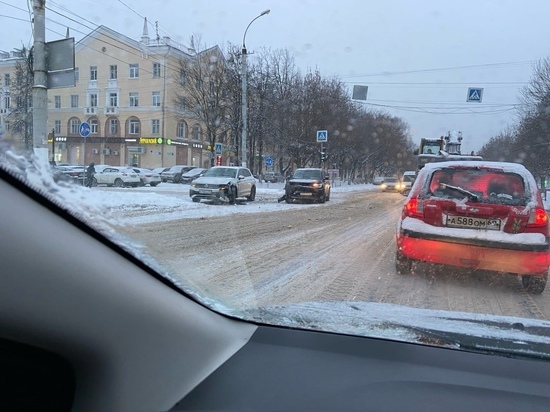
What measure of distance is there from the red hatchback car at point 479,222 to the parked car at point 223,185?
1231 centimetres

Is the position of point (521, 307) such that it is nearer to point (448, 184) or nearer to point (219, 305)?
point (448, 184)

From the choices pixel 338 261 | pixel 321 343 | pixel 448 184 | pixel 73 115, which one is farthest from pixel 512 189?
pixel 73 115

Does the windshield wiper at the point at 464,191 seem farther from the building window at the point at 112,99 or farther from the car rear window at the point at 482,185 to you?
the building window at the point at 112,99

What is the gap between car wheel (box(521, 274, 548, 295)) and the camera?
5.44 meters

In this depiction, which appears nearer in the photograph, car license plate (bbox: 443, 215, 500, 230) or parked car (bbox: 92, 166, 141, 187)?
parked car (bbox: 92, 166, 141, 187)

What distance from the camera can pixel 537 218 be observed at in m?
5.49

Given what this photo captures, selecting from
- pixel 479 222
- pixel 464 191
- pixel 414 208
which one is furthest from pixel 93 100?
pixel 479 222

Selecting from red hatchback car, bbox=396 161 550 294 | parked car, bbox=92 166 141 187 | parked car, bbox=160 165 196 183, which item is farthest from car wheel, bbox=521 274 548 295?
parked car, bbox=160 165 196 183

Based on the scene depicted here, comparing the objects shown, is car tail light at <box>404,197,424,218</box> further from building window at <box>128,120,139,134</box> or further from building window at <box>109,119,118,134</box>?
building window at <box>128,120,139,134</box>

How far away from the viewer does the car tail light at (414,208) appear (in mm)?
5950

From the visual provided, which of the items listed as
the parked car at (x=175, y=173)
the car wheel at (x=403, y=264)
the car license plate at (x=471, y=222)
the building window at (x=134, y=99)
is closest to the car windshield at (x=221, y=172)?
the parked car at (x=175, y=173)

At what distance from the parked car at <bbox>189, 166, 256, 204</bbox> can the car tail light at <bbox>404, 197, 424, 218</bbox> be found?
12.3 meters

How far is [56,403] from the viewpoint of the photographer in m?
1.68

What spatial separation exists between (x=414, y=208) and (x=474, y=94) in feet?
43.0
